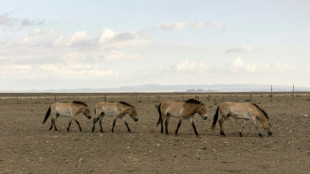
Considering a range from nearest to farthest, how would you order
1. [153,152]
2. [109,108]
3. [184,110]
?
[153,152]
[184,110]
[109,108]

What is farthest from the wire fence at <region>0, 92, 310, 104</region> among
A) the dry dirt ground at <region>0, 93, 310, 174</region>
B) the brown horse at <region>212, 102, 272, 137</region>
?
the dry dirt ground at <region>0, 93, 310, 174</region>

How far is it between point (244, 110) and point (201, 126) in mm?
4194

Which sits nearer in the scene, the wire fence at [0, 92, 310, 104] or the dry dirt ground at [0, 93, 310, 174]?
the dry dirt ground at [0, 93, 310, 174]

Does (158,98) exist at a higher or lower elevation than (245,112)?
lower

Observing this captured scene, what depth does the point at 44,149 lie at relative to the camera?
13430 mm

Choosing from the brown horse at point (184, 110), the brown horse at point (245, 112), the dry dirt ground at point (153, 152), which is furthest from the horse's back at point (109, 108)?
the brown horse at point (245, 112)

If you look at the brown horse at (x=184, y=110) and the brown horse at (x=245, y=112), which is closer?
the brown horse at (x=245, y=112)

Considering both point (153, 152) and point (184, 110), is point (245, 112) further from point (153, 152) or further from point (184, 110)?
point (153, 152)

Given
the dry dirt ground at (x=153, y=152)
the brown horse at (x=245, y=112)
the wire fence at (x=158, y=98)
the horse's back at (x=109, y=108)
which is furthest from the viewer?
the wire fence at (x=158, y=98)

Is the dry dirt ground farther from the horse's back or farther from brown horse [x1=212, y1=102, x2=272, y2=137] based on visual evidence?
the horse's back

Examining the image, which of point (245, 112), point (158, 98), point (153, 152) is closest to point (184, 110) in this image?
point (245, 112)

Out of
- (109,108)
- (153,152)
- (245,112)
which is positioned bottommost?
(153,152)

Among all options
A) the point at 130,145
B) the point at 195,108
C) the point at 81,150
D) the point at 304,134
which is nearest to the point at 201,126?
the point at 195,108

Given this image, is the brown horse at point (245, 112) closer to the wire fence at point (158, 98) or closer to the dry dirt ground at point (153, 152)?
the dry dirt ground at point (153, 152)
